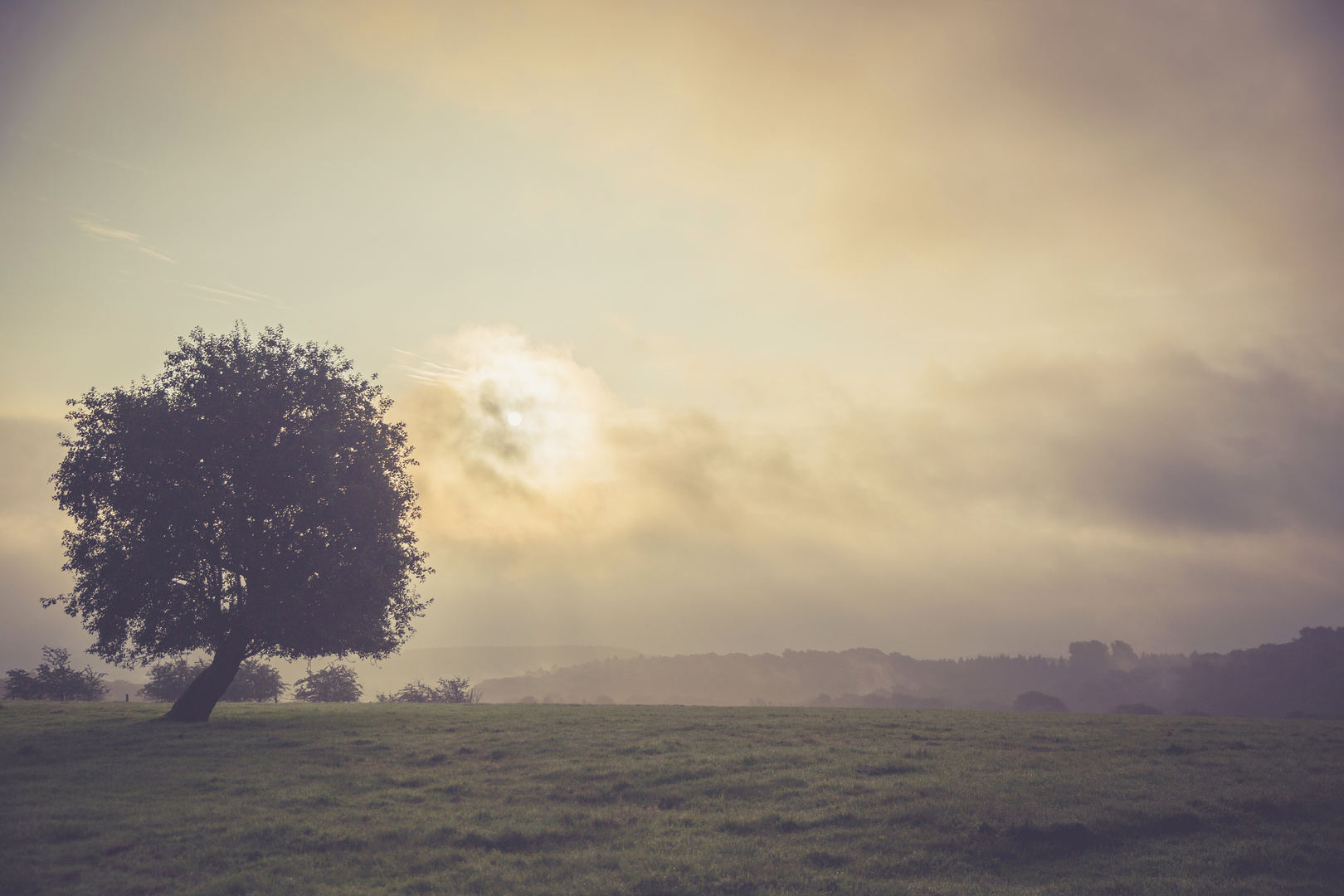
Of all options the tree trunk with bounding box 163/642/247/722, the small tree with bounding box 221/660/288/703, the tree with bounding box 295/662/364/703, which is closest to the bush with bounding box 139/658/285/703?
the small tree with bounding box 221/660/288/703

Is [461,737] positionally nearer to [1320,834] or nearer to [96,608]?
[96,608]

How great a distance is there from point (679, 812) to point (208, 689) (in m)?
28.1

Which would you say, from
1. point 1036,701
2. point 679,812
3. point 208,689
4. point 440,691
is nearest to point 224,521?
point 208,689

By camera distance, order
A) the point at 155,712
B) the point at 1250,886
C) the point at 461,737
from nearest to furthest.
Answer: the point at 1250,886
the point at 461,737
the point at 155,712

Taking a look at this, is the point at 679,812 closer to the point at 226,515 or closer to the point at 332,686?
the point at 226,515

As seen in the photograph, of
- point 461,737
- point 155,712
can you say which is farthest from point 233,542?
point 461,737

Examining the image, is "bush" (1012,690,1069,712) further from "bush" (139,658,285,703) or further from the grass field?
"bush" (139,658,285,703)

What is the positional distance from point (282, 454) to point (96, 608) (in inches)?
459

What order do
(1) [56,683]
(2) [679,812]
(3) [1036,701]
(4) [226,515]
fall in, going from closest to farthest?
(2) [679,812] < (4) [226,515] < (1) [56,683] < (3) [1036,701]

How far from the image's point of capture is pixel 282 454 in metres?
32.4

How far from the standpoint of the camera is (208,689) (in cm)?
3198

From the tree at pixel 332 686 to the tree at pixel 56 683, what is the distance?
17145mm

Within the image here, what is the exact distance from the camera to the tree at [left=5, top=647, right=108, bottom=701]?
56781 millimetres

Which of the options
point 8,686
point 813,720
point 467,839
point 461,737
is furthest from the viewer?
point 8,686
